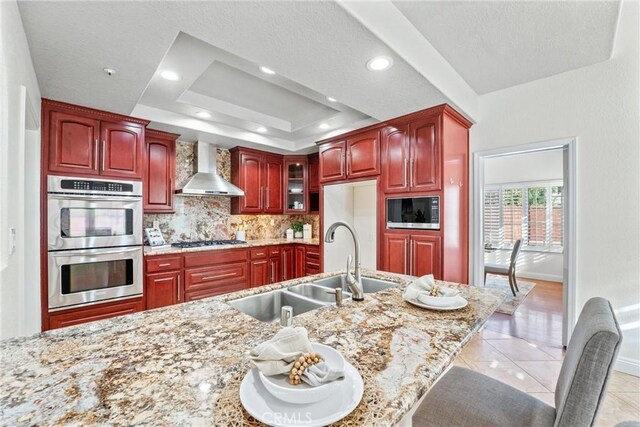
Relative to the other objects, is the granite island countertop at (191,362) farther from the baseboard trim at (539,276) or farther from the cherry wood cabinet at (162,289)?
the baseboard trim at (539,276)

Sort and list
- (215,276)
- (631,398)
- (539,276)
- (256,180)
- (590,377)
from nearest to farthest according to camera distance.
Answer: (590,377), (631,398), (215,276), (256,180), (539,276)

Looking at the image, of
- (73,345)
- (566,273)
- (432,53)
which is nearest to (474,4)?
(432,53)

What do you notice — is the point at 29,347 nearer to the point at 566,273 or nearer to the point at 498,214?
the point at 566,273

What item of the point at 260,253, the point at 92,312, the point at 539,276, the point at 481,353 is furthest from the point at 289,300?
the point at 539,276

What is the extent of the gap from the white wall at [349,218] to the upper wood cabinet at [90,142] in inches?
88.4

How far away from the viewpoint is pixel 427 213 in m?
2.75

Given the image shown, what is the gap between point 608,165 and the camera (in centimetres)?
231

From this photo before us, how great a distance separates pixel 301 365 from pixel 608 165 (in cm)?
303

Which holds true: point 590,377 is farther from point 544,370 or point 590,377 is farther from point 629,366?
point 629,366

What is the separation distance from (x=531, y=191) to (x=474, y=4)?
524cm

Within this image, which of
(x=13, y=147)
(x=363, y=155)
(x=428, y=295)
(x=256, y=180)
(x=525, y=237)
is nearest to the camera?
(x=428, y=295)

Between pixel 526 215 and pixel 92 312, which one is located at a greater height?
pixel 526 215

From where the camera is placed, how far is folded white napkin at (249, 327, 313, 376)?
680 millimetres

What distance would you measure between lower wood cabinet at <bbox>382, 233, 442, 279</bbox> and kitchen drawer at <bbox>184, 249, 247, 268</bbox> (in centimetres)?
186
